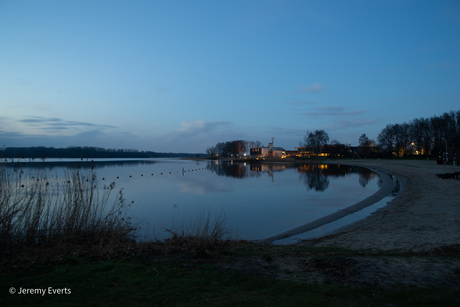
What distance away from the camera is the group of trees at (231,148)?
14100 centimetres

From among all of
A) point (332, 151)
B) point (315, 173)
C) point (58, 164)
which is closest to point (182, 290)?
point (58, 164)

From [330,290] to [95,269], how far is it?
380 centimetres

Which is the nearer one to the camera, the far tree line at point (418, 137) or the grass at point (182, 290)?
the grass at point (182, 290)

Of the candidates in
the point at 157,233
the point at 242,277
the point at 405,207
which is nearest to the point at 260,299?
the point at 242,277

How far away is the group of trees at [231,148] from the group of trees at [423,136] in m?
68.2

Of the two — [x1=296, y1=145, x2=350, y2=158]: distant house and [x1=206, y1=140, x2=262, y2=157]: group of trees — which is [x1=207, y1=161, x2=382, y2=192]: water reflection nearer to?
[x1=296, y1=145, x2=350, y2=158]: distant house

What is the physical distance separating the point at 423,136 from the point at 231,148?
84417 mm

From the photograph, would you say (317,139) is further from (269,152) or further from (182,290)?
(182,290)

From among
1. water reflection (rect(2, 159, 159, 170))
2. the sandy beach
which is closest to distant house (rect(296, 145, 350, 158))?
water reflection (rect(2, 159, 159, 170))

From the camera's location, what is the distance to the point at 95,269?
4.57 meters

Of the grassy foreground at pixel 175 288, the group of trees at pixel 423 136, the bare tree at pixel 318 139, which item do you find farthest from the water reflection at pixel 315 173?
the bare tree at pixel 318 139

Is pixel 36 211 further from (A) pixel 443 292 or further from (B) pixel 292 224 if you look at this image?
(B) pixel 292 224

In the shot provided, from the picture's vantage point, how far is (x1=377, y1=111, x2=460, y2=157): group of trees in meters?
67.1

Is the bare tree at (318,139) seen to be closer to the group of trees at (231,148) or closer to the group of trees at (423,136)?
the group of trees at (423,136)
